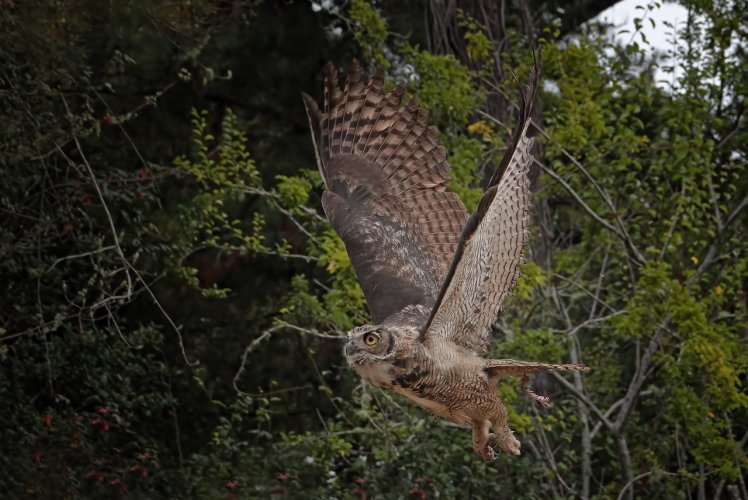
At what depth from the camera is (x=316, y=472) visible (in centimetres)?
840

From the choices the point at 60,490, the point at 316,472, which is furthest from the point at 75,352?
the point at 316,472

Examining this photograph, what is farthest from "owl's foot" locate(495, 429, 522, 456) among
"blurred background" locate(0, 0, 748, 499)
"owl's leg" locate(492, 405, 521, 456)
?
"blurred background" locate(0, 0, 748, 499)

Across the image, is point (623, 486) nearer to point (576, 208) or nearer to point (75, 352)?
point (576, 208)

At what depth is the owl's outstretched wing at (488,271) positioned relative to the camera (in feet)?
16.5

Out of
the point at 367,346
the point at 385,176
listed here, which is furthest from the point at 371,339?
the point at 385,176

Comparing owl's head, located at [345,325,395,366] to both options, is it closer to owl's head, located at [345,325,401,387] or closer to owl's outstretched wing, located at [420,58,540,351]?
owl's head, located at [345,325,401,387]

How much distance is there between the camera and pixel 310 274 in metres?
10.1

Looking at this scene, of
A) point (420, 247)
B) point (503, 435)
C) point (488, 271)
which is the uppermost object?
point (488, 271)

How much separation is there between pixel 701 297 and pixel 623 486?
47.3 inches

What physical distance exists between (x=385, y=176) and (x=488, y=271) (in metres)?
1.28

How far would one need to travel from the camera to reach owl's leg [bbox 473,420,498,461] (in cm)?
538

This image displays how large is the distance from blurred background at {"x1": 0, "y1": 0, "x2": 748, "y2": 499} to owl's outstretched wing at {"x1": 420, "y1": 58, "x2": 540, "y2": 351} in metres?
2.47

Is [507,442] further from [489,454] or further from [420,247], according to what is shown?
[420,247]

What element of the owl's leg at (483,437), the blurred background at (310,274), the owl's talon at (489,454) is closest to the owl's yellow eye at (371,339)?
the owl's leg at (483,437)
